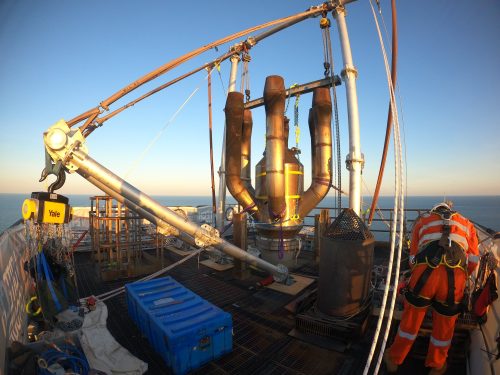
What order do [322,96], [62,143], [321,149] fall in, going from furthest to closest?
[321,149] → [322,96] → [62,143]

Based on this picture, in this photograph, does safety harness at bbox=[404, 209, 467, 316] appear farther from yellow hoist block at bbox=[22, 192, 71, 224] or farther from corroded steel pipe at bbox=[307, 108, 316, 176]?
yellow hoist block at bbox=[22, 192, 71, 224]

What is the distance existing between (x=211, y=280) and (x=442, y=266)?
628 centimetres

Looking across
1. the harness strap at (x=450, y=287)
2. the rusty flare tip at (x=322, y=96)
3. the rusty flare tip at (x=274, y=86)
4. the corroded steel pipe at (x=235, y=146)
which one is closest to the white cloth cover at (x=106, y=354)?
the harness strap at (x=450, y=287)

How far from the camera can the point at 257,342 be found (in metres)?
4.65

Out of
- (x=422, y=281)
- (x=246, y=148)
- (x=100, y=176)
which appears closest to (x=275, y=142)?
(x=246, y=148)

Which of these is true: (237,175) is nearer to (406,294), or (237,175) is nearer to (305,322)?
(305,322)

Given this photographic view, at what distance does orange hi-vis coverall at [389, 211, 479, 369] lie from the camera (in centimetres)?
339

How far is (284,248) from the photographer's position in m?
7.69

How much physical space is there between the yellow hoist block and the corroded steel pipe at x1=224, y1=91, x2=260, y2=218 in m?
4.74

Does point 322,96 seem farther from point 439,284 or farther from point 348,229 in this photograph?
point 439,284

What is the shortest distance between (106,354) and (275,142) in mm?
5901

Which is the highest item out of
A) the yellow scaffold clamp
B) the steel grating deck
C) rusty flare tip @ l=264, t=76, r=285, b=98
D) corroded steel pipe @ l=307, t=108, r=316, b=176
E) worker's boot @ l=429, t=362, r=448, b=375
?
rusty flare tip @ l=264, t=76, r=285, b=98

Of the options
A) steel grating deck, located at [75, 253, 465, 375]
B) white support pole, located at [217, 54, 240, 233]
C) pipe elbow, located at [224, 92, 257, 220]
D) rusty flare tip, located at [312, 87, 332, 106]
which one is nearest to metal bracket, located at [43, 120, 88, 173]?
steel grating deck, located at [75, 253, 465, 375]

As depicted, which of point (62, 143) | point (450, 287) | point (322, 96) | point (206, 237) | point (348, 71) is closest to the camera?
point (450, 287)
